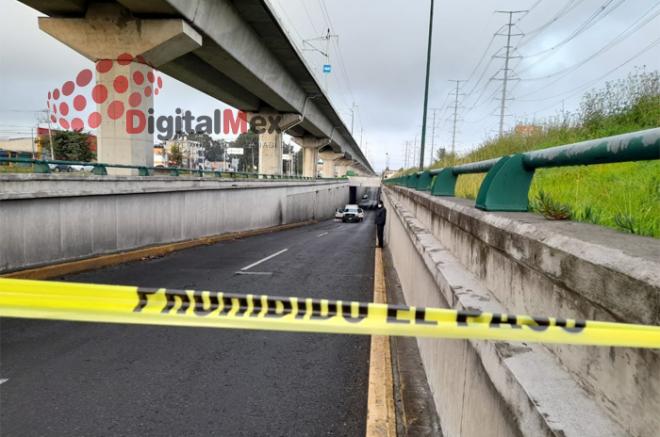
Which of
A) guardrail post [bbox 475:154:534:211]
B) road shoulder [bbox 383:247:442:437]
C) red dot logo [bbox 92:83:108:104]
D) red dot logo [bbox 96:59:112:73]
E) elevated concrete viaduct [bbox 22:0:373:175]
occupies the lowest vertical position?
road shoulder [bbox 383:247:442:437]

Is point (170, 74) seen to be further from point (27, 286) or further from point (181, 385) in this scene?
point (27, 286)

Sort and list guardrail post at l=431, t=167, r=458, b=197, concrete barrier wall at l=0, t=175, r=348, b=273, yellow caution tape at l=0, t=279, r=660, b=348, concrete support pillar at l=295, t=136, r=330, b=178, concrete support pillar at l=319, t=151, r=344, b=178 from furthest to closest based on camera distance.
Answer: concrete support pillar at l=319, t=151, r=344, b=178 → concrete support pillar at l=295, t=136, r=330, b=178 → concrete barrier wall at l=0, t=175, r=348, b=273 → guardrail post at l=431, t=167, r=458, b=197 → yellow caution tape at l=0, t=279, r=660, b=348

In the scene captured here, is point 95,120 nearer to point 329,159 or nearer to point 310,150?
point 310,150

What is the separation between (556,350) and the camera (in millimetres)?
1793

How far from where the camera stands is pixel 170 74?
21.0 metres

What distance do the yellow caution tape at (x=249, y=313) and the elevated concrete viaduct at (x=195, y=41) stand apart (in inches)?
516

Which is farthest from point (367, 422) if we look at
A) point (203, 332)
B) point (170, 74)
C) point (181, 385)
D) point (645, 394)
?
point (170, 74)

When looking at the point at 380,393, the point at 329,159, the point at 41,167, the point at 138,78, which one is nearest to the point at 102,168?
the point at 41,167

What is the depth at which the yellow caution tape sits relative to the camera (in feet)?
5.40

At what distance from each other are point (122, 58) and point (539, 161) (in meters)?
15.3

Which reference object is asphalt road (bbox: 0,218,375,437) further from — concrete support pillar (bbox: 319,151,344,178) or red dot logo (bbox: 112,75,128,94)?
concrete support pillar (bbox: 319,151,344,178)

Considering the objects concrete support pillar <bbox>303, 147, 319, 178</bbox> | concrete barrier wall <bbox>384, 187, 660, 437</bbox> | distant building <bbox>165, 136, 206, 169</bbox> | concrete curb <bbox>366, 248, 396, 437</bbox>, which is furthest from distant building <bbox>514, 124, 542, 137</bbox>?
distant building <bbox>165, 136, 206, 169</bbox>

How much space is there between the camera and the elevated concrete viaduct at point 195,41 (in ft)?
44.5

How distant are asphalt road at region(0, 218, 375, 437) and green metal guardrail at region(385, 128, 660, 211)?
2371mm
